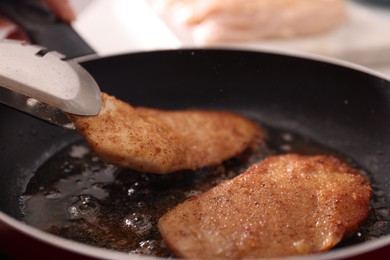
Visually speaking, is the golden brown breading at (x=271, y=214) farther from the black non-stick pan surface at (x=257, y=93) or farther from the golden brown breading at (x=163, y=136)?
the black non-stick pan surface at (x=257, y=93)

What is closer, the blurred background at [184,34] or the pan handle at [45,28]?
the pan handle at [45,28]

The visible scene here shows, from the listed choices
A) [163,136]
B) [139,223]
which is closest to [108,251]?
[139,223]

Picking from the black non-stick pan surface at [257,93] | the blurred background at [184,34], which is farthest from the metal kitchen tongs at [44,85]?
the blurred background at [184,34]

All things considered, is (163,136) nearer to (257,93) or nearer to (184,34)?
(257,93)

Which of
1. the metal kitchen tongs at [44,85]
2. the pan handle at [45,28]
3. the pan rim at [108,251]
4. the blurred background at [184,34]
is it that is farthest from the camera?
the blurred background at [184,34]

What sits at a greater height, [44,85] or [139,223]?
[44,85]

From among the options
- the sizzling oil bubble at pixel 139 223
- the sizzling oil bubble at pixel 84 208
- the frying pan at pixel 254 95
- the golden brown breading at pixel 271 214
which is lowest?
the sizzling oil bubble at pixel 84 208

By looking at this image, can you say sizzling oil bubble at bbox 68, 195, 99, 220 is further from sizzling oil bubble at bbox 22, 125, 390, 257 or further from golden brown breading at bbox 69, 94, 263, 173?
golden brown breading at bbox 69, 94, 263, 173
